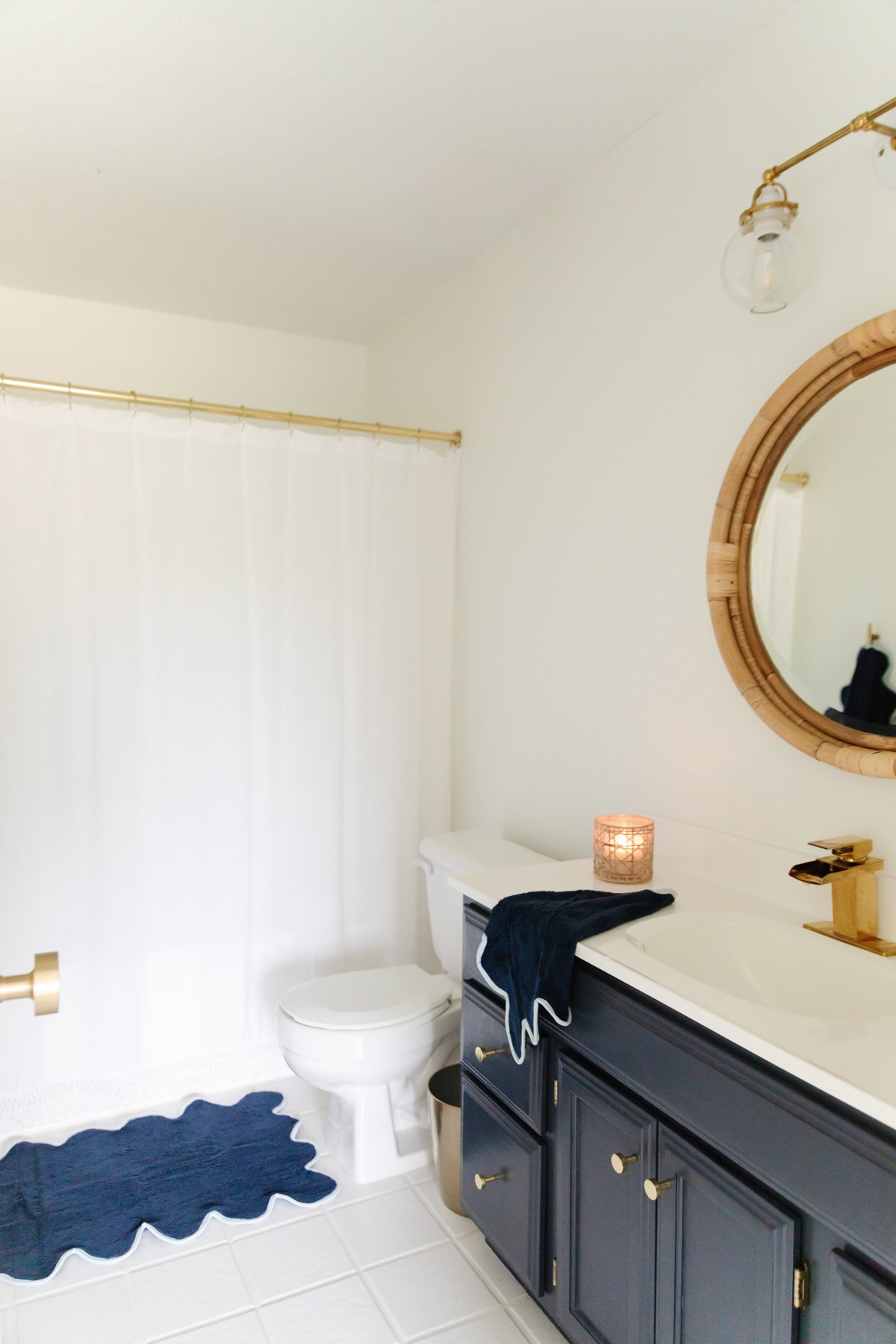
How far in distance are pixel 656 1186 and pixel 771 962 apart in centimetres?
40

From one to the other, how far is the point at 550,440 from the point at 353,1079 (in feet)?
5.53

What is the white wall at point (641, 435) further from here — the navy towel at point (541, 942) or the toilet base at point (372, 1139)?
the toilet base at point (372, 1139)

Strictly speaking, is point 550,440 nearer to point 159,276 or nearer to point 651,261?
point 651,261

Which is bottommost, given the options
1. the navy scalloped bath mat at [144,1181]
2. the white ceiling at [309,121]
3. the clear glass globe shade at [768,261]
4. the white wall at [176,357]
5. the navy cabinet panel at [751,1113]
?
the navy scalloped bath mat at [144,1181]

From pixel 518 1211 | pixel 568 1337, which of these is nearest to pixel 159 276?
pixel 518 1211

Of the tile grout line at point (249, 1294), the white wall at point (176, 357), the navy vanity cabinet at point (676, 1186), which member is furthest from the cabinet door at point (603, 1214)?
the white wall at point (176, 357)

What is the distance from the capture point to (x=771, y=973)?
1538 mm

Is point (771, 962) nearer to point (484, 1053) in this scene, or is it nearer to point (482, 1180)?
point (484, 1053)

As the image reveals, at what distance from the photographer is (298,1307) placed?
1.86 m

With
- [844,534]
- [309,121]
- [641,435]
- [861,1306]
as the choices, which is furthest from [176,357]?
[861,1306]

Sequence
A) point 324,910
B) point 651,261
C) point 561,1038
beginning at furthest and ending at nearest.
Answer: point 324,910
point 651,261
point 561,1038

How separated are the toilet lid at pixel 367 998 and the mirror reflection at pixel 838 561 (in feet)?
4.06

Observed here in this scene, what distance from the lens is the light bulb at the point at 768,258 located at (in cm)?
143

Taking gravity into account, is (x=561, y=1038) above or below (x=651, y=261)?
below
